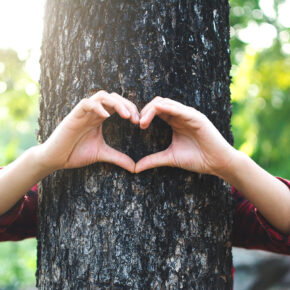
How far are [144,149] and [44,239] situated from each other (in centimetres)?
62

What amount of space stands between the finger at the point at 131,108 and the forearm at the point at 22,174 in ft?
1.28

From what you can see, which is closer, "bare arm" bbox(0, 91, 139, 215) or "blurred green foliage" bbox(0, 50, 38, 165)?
"bare arm" bbox(0, 91, 139, 215)

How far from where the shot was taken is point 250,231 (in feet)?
5.54

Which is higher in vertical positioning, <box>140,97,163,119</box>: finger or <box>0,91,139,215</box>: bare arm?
<box>140,97,163,119</box>: finger

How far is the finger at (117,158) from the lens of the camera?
1325 mm

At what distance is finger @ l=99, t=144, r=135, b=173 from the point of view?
4.35 ft

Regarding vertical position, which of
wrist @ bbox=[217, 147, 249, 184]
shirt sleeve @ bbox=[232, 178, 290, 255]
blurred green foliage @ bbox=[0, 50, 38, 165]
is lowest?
shirt sleeve @ bbox=[232, 178, 290, 255]

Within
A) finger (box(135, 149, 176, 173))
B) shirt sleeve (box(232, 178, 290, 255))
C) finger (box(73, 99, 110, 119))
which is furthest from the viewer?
shirt sleeve (box(232, 178, 290, 255))

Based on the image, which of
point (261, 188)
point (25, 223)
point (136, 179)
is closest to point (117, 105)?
point (136, 179)

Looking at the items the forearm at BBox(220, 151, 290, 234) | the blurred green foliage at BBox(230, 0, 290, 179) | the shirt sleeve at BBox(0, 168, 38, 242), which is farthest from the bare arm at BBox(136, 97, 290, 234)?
the blurred green foliage at BBox(230, 0, 290, 179)

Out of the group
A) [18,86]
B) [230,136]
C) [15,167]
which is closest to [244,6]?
[18,86]

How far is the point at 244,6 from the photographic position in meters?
7.80

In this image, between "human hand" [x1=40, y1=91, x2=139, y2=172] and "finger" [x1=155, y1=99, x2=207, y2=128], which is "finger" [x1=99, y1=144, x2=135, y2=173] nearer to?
"human hand" [x1=40, y1=91, x2=139, y2=172]

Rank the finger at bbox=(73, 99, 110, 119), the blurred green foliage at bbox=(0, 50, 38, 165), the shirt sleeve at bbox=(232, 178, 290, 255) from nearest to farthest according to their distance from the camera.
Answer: the finger at bbox=(73, 99, 110, 119), the shirt sleeve at bbox=(232, 178, 290, 255), the blurred green foliage at bbox=(0, 50, 38, 165)
